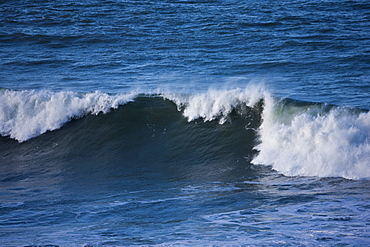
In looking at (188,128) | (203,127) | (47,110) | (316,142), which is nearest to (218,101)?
(203,127)

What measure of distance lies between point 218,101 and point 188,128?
0.95m

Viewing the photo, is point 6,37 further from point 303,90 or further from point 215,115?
point 303,90

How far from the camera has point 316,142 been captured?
341 inches

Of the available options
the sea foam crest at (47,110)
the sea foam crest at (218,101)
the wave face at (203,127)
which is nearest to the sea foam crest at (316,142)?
the wave face at (203,127)

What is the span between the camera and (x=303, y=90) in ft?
37.0

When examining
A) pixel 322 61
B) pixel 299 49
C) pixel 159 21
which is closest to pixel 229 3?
pixel 159 21

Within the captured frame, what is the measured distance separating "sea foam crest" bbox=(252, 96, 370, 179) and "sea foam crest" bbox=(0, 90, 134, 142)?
4169 mm

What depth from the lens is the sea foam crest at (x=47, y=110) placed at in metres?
11.8

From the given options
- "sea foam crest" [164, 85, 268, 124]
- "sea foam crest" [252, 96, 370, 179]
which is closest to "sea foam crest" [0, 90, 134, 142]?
"sea foam crest" [164, 85, 268, 124]

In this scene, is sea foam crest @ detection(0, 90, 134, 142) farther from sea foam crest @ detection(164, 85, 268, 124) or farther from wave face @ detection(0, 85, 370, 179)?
sea foam crest @ detection(164, 85, 268, 124)

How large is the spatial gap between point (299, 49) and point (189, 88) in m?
4.85

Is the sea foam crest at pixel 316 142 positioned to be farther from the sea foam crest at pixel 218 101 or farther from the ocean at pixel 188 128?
the sea foam crest at pixel 218 101

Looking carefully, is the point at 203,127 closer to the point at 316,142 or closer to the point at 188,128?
the point at 188,128

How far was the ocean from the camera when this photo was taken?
5895mm
